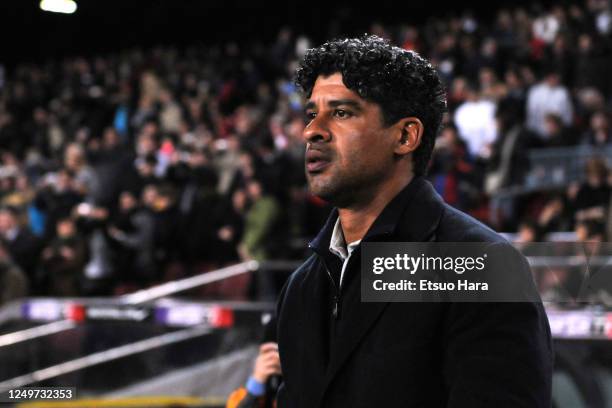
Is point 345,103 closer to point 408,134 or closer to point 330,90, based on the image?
point 330,90

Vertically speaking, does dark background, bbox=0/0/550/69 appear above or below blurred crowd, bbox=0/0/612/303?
above

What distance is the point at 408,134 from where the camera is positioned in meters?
2.25

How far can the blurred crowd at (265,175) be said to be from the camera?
1005 centimetres

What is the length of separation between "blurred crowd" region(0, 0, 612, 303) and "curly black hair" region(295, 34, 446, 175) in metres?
5.88

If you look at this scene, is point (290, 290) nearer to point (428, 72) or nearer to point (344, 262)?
point (344, 262)

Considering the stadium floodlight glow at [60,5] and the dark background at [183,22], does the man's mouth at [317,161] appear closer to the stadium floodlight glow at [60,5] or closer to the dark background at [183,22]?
the stadium floodlight glow at [60,5]

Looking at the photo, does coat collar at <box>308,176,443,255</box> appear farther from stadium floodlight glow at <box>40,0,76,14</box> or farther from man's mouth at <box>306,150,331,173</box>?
stadium floodlight glow at <box>40,0,76,14</box>

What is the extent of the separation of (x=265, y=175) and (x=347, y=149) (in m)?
8.52

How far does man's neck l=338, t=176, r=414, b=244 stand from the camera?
2.24 metres

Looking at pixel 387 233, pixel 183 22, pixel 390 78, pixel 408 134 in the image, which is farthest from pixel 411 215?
pixel 183 22

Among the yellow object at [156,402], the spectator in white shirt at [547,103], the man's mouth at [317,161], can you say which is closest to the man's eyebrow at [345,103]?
the man's mouth at [317,161]

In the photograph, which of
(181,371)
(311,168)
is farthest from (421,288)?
(181,371)

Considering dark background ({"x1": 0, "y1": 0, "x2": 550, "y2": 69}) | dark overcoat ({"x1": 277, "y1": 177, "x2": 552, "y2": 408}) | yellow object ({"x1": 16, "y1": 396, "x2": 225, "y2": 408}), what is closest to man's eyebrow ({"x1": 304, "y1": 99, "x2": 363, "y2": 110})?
dark overcoat ({"x1": 277, "y1": 177, "x2": 552, "y2": 408})

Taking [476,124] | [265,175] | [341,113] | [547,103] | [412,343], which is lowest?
[412,343]
